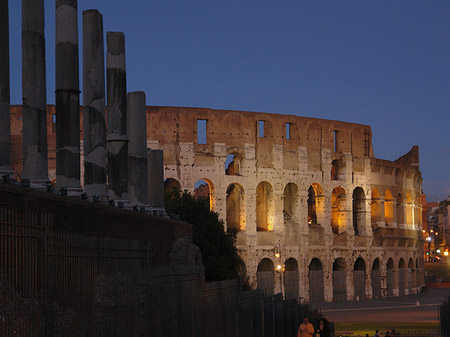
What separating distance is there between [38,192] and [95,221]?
2.67m

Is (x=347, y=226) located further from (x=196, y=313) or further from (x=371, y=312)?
(x=196, y=313)

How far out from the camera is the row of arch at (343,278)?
3966cm

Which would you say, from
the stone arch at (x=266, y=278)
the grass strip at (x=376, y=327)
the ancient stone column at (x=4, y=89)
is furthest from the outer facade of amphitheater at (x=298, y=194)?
the ancient stone column at (x=4, y=89)

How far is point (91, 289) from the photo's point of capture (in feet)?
27.0

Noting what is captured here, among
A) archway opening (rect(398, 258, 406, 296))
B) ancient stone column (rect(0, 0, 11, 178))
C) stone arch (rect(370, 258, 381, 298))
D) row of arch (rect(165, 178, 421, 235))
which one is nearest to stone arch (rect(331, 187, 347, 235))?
row of arch (rect(165, 178, 421, 235))

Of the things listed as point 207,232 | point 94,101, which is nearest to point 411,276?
point 207,232

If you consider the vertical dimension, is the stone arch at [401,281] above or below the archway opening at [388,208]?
below

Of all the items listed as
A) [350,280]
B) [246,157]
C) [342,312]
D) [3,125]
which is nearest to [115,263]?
[3,125]

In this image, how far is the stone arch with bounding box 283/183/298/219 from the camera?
136 feet

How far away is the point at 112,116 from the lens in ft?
54.4

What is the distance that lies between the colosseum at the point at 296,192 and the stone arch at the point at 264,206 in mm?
53

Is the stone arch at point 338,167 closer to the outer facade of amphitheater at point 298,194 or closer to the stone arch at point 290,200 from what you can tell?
the outer facade of amphitheater at point 298,194

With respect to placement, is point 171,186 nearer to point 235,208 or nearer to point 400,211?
point 235,208

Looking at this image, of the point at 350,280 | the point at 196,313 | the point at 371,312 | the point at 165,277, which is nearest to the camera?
the point at 165,277
